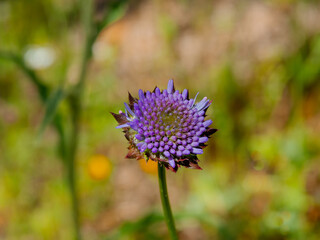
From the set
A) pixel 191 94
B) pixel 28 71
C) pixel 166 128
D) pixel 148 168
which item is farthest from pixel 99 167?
pixel 166 128

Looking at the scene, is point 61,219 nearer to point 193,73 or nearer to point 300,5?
point 193,73

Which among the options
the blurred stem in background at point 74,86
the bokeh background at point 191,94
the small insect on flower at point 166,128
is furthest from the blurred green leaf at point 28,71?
the small insect on flower at point 166,128

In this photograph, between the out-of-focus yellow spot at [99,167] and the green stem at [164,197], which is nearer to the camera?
the green stem at [164,197]

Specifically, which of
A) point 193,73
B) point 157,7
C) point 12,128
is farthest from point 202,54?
point 12,128

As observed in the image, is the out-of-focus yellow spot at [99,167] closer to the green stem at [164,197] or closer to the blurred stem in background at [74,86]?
the blurred stem in background at [74,86]

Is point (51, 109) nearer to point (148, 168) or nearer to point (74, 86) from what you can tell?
point (74, 86)

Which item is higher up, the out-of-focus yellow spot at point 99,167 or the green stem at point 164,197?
the out-of-focus yellow spot at point 99,167
